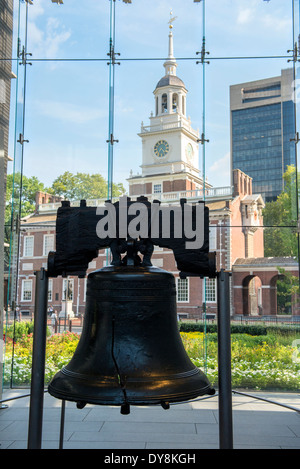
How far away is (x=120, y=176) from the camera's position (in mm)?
7387

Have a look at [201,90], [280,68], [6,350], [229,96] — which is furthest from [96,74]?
[6,350]

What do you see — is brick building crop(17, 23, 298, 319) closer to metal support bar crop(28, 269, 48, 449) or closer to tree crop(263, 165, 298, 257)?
tree crop(263, 165, 298, 257)

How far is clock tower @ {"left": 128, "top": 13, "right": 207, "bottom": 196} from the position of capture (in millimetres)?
7383

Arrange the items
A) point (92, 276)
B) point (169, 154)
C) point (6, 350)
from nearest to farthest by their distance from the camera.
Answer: point (92, 276), point (6, 350), point (169, 154)

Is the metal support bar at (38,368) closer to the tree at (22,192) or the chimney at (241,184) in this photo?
the tree at (22,192)

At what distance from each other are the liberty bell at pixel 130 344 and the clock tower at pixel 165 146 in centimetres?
548

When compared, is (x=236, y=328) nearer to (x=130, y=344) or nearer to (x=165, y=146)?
(x=165, y=146)

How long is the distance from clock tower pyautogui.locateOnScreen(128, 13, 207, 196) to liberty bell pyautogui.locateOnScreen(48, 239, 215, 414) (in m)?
5.48

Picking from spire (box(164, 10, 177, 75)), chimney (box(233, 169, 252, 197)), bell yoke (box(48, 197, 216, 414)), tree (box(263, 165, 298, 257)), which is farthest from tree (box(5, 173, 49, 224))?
bell yoke (box(48, 197, 216, 414))

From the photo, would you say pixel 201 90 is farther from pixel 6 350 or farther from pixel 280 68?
pixel 6 350

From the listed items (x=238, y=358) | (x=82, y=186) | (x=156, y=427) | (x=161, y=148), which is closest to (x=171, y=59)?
(x=161, y=148)

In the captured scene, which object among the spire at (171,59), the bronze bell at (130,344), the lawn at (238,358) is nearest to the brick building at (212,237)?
the lawn at (238,358)

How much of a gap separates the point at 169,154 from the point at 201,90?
5.31ft

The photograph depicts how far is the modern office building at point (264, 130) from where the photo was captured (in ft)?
23.4
